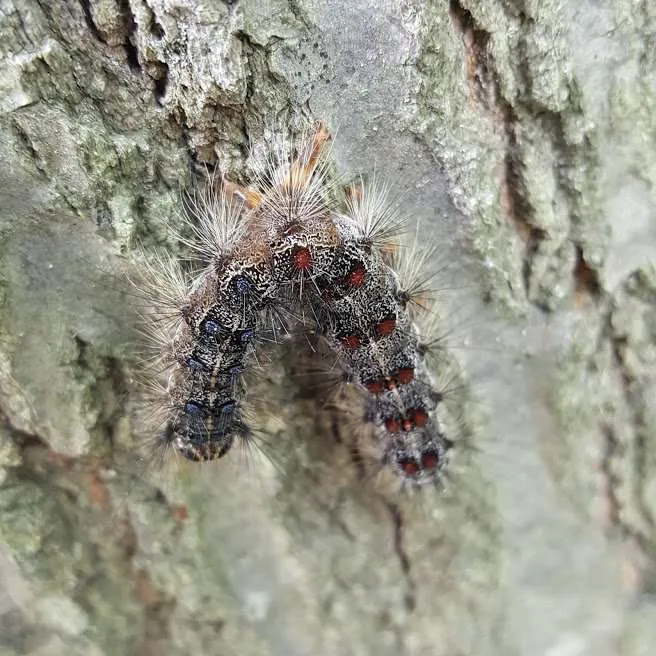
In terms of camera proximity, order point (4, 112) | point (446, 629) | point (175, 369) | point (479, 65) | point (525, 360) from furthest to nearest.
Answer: point (446, 629) < point (525, 360) < point (175, 369) < point (479, 65) < point (4, 112)

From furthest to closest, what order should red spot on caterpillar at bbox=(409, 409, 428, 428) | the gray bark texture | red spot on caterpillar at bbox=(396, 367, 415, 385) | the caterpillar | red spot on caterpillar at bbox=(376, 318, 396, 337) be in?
red spot on caterpillar at bbox=(409, 409, 428, 428) → red spot on caterpillar at bbox=(396, 367, 415, 385) → red spot on caterpillar at bbox=(376, 318, 396, 337) → the caterpillar → the gray bark texture

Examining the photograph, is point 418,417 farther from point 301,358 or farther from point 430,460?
point 301,358

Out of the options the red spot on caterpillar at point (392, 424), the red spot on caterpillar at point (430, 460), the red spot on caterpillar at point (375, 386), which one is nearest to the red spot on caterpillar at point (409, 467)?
the red spot on caterpillar at point (430, 460)

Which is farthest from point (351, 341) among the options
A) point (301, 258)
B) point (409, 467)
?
point (409, 467)

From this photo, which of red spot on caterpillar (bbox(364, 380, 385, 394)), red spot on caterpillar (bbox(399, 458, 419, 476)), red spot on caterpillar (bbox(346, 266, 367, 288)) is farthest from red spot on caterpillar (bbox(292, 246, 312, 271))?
red spot on caterpillar (bbox(399, 458, 419, 476))

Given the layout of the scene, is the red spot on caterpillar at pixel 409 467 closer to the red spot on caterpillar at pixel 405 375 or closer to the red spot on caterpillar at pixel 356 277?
the red spot on caterpillar at pixel 405 375

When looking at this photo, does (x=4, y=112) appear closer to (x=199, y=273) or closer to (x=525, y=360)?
(x=199, y=273)

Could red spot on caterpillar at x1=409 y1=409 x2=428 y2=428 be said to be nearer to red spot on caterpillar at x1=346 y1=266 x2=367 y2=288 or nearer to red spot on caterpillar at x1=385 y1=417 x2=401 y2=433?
red spot on caterpillar at x1=385 y1=417 x2=401 y2=433

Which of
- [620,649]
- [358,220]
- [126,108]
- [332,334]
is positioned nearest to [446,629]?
[620,649]
